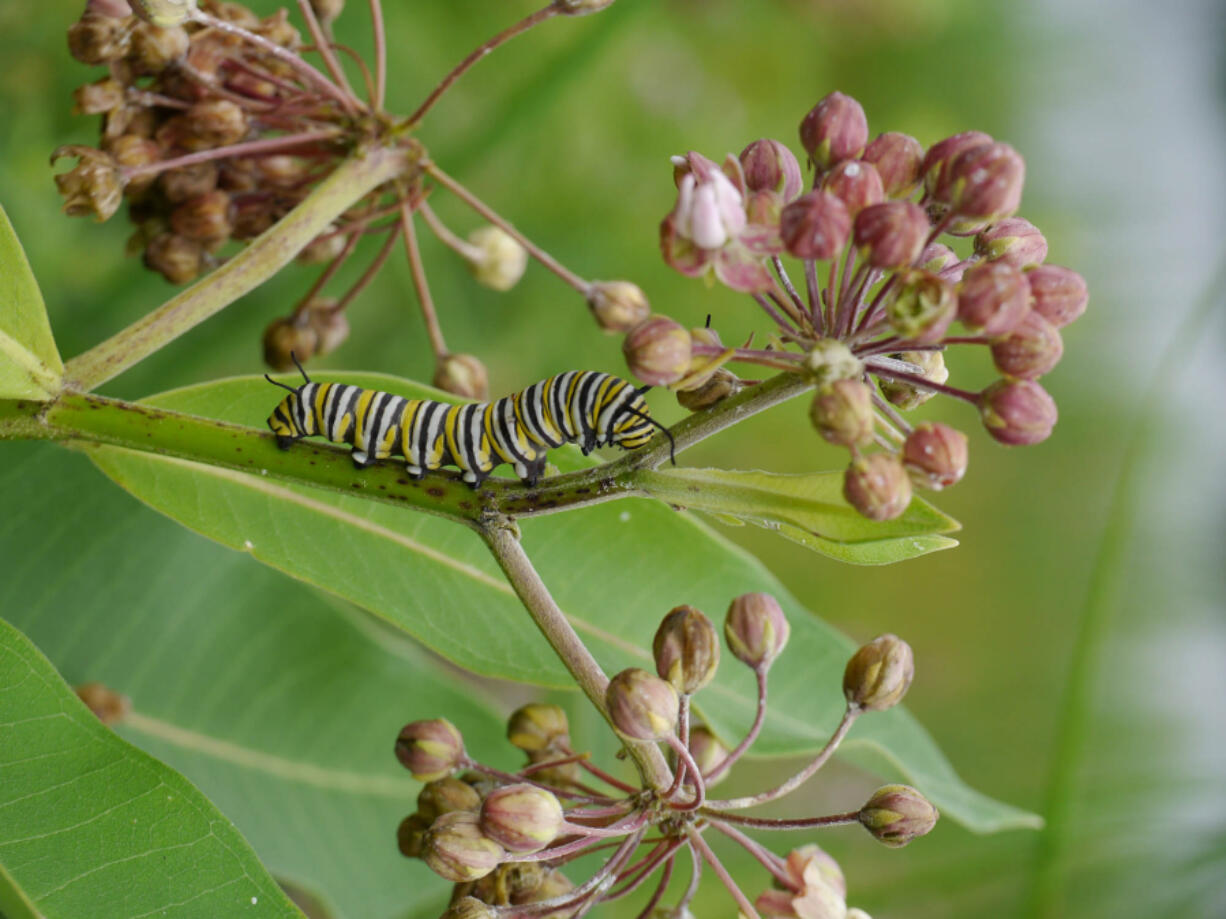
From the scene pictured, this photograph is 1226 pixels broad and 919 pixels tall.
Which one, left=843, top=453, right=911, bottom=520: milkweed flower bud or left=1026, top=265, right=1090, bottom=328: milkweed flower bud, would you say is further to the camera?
left=1026, top=265, right=1090, bottom=328: milkweed flower bud

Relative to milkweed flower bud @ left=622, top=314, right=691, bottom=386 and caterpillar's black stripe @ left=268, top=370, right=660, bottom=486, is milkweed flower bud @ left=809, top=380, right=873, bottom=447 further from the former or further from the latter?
caterpillar's black stripe @ left=268, top=370, right=660, bottom=486

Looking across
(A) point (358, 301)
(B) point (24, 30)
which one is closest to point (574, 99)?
(A) point (358, 301)

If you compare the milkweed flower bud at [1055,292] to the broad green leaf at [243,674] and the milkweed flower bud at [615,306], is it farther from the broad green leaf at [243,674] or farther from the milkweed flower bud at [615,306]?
the broad green leaf at [243,674]

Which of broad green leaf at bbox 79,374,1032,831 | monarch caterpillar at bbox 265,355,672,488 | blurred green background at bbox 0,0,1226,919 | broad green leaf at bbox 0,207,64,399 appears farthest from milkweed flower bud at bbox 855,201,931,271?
blurred green background at bbox 0,0,1226,919

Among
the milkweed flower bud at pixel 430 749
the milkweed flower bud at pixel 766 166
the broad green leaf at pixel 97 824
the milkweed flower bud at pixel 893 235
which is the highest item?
the milkweed flower bud at pixel 766 166

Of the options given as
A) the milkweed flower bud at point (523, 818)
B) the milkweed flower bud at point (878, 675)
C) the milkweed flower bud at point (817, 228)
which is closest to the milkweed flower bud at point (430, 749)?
the milkweed flower bud at point (523, 818)

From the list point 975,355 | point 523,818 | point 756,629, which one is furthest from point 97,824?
point 975,355
